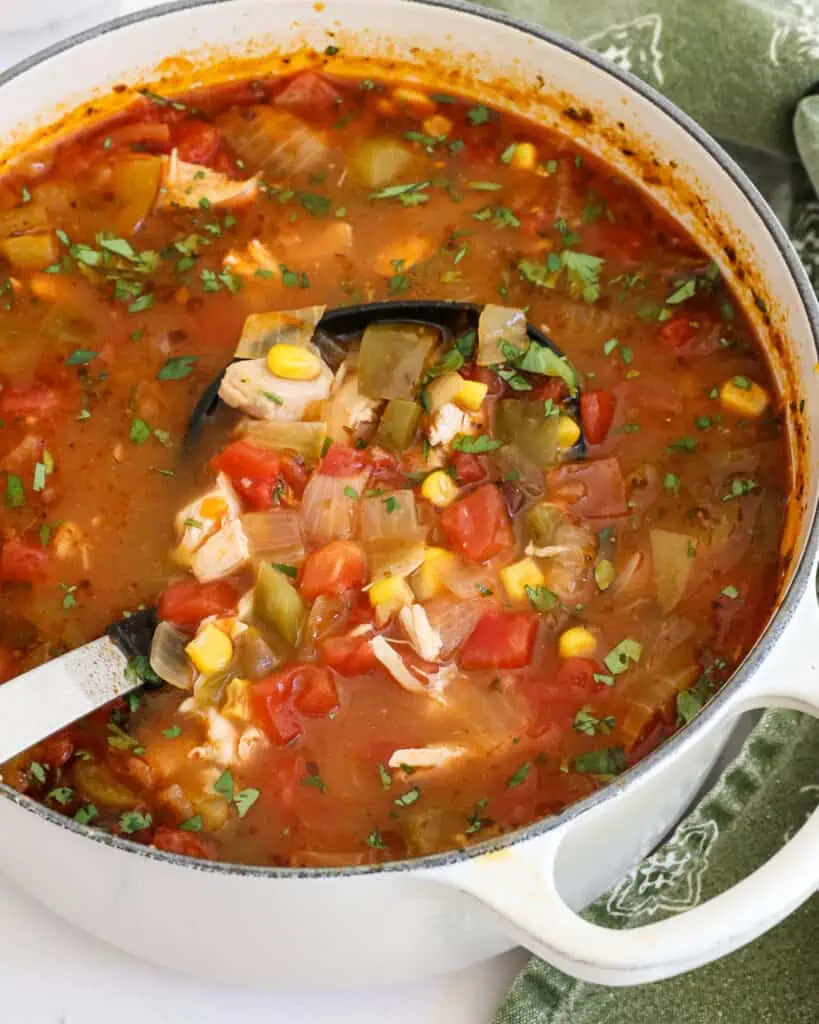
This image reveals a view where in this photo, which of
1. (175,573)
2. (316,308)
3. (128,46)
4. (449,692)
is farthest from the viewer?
(128,46)

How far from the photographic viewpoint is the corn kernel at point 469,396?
9.09ft

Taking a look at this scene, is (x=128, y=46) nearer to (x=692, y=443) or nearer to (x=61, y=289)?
(x=61, y=289)

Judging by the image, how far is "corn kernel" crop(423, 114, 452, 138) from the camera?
3.29 metres

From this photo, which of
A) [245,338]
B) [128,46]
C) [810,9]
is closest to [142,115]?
[128,46]

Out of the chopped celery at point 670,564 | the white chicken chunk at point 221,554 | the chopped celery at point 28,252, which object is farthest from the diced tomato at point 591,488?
the chopped celery at point 28,252

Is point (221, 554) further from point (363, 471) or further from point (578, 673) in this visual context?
point (578, 673)

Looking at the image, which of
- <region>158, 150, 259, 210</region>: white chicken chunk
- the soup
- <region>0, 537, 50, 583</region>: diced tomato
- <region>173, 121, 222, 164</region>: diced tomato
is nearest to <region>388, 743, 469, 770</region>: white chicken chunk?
the soup

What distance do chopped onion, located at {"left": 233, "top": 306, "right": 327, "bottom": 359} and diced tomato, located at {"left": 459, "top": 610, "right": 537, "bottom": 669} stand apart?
798mm

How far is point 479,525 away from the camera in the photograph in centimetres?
265

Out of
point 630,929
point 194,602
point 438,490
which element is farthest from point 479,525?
point 630,929

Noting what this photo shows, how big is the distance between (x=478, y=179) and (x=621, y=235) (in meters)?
0.40

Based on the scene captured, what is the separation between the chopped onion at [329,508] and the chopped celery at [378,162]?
2.98 ft

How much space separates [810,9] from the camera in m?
3.25

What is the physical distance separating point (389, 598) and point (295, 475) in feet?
1.20
